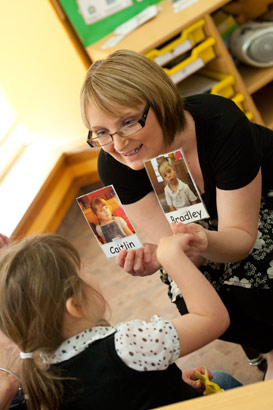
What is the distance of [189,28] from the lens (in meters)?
2.41

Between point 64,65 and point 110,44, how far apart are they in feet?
1.12

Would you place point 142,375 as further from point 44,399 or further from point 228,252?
point 228,252

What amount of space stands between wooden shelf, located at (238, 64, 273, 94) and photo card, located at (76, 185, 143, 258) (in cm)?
165

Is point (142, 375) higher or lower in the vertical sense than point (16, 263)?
lower

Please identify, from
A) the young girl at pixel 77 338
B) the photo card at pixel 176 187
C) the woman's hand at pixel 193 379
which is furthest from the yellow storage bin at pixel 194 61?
the young girl at pixel 77 338

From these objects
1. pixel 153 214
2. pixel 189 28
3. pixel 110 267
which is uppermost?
pixel 189 28

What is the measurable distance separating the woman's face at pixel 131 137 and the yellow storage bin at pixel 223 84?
48.6 inches

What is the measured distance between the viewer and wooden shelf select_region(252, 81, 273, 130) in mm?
2662

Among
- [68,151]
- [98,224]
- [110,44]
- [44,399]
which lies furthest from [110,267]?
[44,399]

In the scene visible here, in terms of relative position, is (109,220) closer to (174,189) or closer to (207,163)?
(174,189)

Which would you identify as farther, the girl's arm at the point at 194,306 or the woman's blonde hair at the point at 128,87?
the woman's blonde hair at the point at 128,87

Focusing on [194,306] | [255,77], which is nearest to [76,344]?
[194,306]

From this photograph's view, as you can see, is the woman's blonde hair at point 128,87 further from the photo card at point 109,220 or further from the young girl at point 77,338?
the young girl at point 77,338

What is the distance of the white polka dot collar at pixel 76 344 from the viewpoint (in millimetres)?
960
